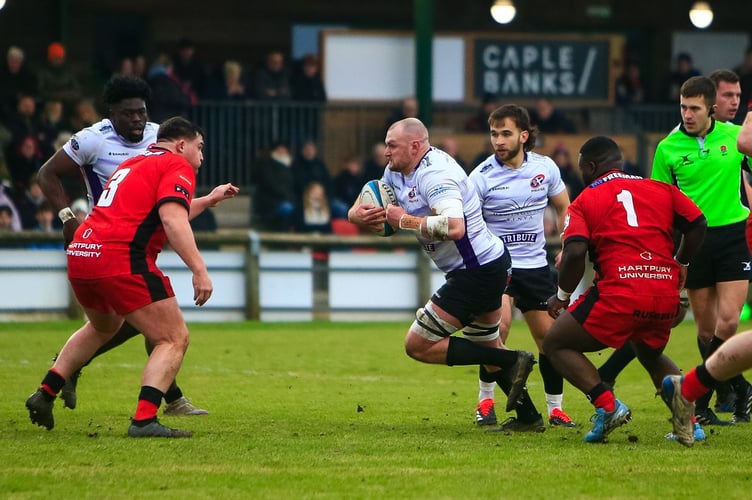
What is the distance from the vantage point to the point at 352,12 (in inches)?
989

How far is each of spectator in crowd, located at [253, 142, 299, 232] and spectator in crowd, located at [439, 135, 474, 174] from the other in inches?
90.8

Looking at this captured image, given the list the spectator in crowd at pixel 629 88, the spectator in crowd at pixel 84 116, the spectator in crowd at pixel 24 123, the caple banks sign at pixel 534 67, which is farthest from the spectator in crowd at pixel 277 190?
the spectator in crowd at pixel 629 88

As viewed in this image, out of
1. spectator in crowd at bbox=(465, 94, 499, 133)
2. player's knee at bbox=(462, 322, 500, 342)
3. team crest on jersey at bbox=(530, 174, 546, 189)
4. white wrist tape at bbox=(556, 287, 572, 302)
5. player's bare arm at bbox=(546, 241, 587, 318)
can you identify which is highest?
spectator in crowd at bbox=(465, 94, 499, 133)

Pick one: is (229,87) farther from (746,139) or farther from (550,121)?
(746,139)

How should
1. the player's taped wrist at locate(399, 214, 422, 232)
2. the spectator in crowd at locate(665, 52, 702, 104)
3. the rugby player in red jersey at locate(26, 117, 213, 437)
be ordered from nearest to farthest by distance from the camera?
the rugby player in red jersey at locate(26, 117, 213, 437), the player's taped wrist at locate(399, 214, 422, 232), the spectator in crowd at locate(665, 52, 702, 104)

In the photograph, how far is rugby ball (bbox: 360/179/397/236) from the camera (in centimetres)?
873

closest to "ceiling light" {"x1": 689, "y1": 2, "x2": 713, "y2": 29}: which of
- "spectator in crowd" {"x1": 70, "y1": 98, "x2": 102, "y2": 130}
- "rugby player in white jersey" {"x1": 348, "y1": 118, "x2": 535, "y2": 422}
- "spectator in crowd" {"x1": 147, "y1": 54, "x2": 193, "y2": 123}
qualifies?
"spectator in crowd" {"x1": 147, "y1": 54, "x2": 193, "y2": 123}

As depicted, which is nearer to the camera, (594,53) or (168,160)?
(168,160)

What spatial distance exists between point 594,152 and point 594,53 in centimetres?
1521

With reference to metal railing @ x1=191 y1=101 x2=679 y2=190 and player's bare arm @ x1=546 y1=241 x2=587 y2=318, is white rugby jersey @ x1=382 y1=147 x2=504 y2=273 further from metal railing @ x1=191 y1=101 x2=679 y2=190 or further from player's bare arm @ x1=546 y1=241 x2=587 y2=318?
metal railing @ x1=191 y1=101 x2=679 y2=190

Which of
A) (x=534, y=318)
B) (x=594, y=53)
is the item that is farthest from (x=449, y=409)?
(x=594, y=53)

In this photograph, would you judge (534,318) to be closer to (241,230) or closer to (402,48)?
(241,230)

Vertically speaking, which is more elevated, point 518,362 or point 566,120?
point 566,120

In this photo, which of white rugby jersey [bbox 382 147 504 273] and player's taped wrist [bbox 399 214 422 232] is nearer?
player's taped wrist [bbox 399 214 422 232]
